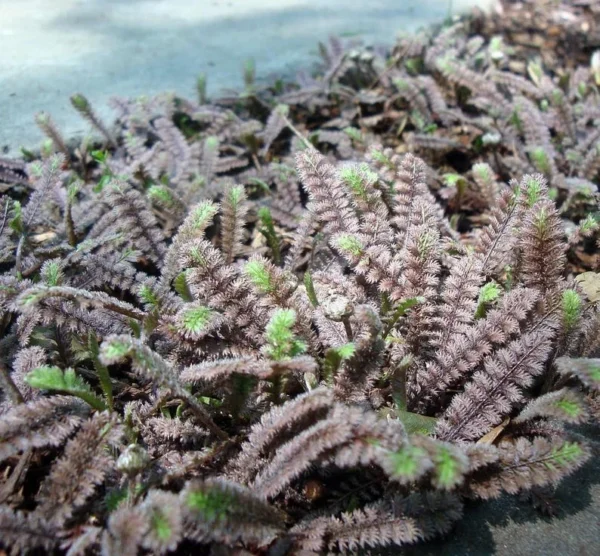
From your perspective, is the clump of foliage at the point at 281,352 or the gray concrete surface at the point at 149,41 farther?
the gray concrete surface at the point at 149,41

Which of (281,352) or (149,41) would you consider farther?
(149,41)

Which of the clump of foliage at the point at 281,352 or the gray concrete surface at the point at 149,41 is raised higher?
the gray concrete surface at the point at 149,41

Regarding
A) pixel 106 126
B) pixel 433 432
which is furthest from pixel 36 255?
pixel 433 432

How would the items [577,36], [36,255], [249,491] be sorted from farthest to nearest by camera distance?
[577,36] → [36,255] → [249,491]

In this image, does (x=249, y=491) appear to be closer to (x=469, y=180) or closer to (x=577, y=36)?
(x=469, y=180)

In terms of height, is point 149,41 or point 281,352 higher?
point 149,41
